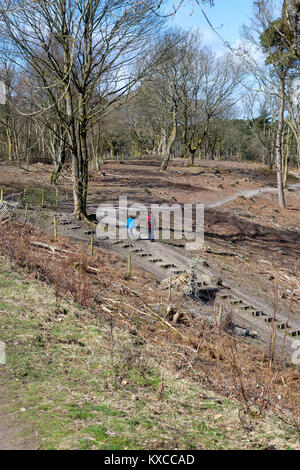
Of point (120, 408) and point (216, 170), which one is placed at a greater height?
point (216, 170)

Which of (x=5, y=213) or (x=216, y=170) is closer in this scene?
(x=5, y=213)

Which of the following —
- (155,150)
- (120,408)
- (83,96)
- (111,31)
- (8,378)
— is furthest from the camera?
(155,150)

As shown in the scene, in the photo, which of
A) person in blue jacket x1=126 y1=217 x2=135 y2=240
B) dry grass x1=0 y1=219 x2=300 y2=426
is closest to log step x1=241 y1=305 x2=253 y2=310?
dry grass x1=0 y1=219 x2=300 y2=426


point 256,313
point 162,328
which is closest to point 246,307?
point 256,313

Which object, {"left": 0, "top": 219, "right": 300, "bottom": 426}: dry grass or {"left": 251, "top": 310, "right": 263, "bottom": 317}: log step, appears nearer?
{"left": 0, "top": 219, "right": 300, "bottom": 426}: dry grass

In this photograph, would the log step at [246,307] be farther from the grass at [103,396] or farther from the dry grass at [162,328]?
the grass at [103,396]

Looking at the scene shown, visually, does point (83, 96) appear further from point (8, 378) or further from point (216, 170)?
point (216, 170)

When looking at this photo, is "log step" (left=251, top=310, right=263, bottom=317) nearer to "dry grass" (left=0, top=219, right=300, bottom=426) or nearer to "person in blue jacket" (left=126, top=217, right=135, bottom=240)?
"dry grass" (left=0, top=219, right=300, bottom=426)

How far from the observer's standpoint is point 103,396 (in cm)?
548

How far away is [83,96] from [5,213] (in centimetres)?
640

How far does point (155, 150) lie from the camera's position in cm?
6500

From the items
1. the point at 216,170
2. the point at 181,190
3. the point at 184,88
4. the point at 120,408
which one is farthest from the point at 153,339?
the point at 216,170

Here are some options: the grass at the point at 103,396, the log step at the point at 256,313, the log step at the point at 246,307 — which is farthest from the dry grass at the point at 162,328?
the log step at the point at 256,313

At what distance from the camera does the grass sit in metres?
4.47
